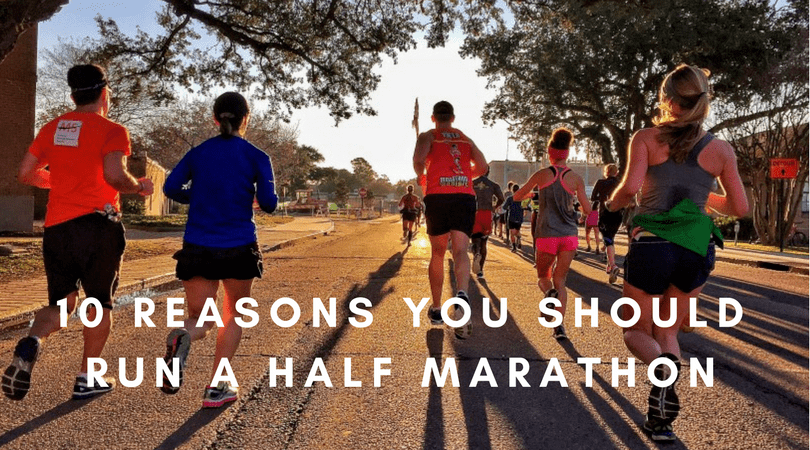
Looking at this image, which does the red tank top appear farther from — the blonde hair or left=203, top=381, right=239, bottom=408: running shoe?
left=203, top=381, right=239, bottom=408: running shoe

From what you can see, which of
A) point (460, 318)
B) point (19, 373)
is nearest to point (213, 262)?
point (19, 373)

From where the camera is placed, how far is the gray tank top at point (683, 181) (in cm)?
331

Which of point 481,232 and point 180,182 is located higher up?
point 180,182

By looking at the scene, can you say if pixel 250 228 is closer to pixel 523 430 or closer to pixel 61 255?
pixel 61 255

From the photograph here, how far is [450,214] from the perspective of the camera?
5750mm

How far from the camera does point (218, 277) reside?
380 cm

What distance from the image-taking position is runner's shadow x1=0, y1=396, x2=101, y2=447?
3248 millimetres

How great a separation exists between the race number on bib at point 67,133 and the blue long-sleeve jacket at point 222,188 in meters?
0.63

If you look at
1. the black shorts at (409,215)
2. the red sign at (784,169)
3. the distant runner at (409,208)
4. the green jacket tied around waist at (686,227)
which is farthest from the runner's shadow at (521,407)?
the red sign at (784,169)

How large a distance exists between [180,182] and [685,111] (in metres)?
2.88

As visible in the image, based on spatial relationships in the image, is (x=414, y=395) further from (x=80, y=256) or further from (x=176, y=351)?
(x=80, y=256)

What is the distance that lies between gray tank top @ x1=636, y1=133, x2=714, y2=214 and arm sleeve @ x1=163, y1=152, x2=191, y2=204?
2686mm

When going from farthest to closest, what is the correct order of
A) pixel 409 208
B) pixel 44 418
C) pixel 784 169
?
pixel 409 208, pixel 784 169, pixel 44 418

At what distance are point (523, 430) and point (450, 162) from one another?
285 cm
